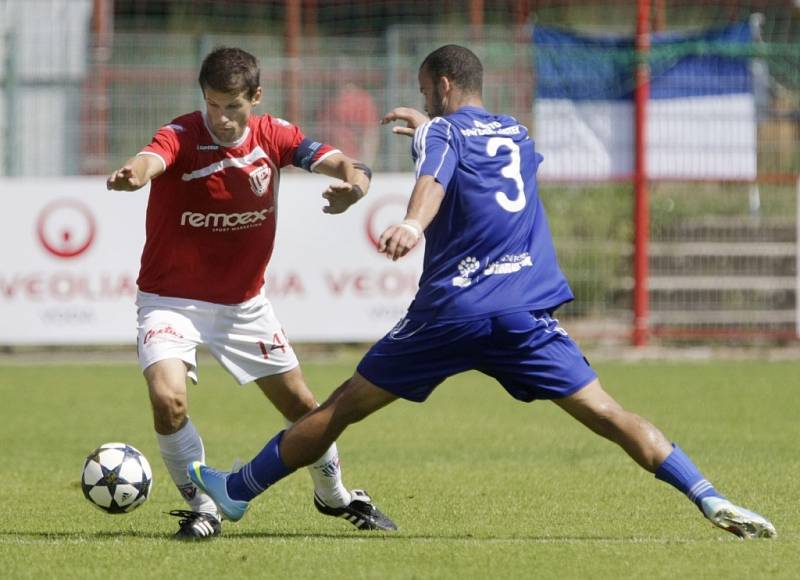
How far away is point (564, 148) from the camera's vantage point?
55.7ft

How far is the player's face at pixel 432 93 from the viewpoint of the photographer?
6.34 metres

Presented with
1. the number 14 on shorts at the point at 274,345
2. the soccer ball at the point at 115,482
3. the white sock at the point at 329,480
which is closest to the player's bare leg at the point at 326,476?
the white sock at the point at 329,480

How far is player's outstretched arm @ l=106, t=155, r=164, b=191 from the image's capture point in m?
6.20

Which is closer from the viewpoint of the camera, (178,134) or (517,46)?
(178,134)

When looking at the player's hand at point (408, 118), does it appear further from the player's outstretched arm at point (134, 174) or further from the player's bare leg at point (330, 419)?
the player's bare leg at point (330, 419)

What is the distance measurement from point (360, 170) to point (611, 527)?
1993mm

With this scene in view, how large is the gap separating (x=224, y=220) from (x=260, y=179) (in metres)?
0.25

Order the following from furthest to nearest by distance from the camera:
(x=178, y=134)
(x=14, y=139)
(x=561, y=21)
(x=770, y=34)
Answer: (x=561, y=21) < (x=770, y=34) < (x=14, y=139) < (x=178, y=134)

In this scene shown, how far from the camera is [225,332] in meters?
6.94

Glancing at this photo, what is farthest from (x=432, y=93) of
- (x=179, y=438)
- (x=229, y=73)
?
(x=179, y=438)

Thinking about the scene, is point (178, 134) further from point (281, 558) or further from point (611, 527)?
point (611, 527)

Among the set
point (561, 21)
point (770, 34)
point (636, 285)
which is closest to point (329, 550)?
point (636, 285)

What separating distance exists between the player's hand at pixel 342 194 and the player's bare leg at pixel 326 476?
0.87 m

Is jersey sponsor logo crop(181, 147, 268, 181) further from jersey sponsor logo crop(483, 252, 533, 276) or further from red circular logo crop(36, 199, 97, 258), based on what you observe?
red circular logo crop(36, 199, 97, 258)
